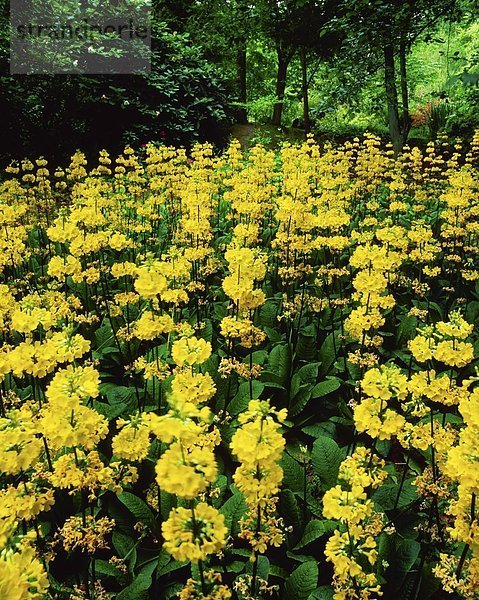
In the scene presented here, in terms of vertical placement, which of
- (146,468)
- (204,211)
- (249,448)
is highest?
(204,211)

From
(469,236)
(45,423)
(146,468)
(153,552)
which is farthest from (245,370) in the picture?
(469,236)

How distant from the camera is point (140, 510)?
313 centimetres

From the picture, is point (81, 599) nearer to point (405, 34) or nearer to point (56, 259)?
point (56, 259)

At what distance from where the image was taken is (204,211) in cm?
Answer: 536

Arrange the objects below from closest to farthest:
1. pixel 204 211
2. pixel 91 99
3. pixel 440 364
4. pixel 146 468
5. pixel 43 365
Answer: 1. pixel 43 365
2. pixel 146 468
3. pixel 440 364
4. pixel 204 211
5. pixel 91 99

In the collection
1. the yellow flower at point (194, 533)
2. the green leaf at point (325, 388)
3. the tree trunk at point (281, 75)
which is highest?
the tree trunk at point (281, 75)

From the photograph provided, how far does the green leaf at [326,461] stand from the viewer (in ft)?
11.2

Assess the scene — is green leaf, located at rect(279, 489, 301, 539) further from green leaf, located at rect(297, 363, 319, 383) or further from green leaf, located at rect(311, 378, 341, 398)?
green leaf, located at rect(297, 363, 319, 383)

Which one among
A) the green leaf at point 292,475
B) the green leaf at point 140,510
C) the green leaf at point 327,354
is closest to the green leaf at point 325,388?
the green leaf at point 327,354

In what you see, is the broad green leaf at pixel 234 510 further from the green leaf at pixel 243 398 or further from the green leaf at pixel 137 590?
the green leaf at pixel 243 398

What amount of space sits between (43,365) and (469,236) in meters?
5.57

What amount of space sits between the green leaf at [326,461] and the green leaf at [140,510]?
1085mm

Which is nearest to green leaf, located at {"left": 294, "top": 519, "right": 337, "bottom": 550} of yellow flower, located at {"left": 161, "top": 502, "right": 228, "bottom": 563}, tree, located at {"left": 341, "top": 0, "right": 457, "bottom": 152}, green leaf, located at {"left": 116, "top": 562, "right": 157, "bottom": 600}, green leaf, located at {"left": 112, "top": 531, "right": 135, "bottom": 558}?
green leaf, located at {"left": 116, "top": 562, "right": 157, "bottom": 600}

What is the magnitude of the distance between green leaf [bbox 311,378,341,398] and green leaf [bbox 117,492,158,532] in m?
1.62
